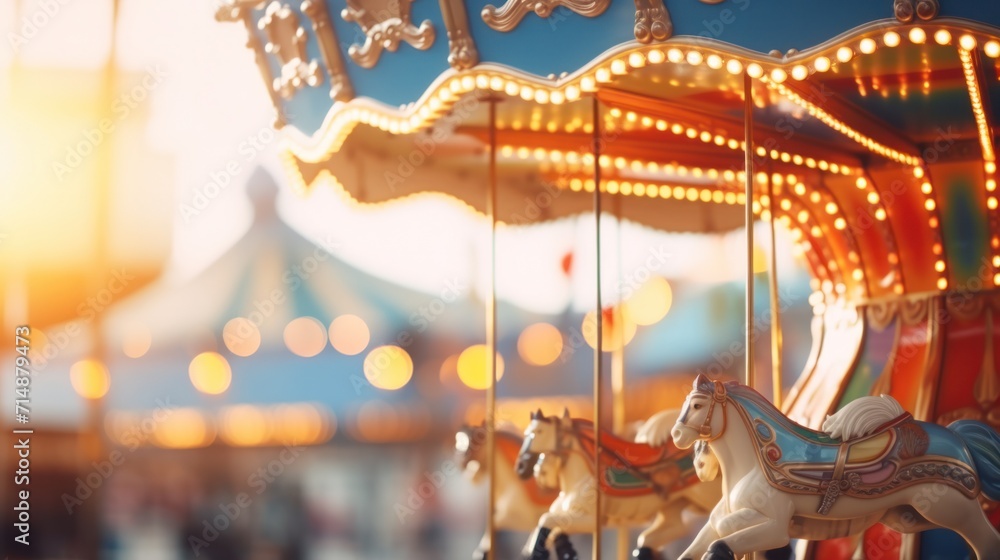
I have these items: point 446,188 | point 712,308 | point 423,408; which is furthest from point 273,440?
point 446,188

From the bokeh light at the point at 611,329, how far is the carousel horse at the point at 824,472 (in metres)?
4.78

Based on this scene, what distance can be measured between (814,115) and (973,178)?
0.85 m

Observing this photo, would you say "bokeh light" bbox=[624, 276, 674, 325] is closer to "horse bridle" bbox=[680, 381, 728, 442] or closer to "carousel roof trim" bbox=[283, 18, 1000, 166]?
"carousel roof trim" bbox=[283, 18, 1000, 166]

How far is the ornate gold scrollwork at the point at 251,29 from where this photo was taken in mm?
5125

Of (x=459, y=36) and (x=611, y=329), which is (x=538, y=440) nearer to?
(x=459, y=36)

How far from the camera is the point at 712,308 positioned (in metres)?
9.45

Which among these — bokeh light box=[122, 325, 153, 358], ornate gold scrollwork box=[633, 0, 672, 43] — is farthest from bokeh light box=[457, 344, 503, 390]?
ornate gold scrollwork box=[633, 0, 672, 43]

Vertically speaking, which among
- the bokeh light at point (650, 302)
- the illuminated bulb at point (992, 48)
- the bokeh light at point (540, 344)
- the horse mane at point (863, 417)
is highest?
the illuminated bulb at point (992, 48)

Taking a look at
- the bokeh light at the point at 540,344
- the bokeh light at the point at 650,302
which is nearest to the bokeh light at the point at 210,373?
the bokeh light at the point at 540,344

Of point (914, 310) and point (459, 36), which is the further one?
point (914, 310)

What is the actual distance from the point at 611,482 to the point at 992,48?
2.51 meters

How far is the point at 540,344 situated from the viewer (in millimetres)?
11727

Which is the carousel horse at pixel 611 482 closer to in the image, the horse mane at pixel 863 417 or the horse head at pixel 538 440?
the horse head at pixel 538 440

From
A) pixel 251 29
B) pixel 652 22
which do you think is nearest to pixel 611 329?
pixel 251 29
